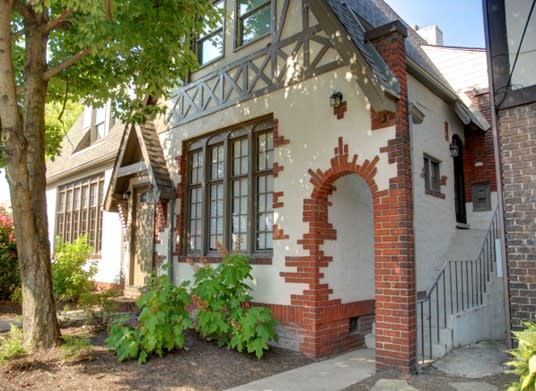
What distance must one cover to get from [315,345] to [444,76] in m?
8.38

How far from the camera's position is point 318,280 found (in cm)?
691

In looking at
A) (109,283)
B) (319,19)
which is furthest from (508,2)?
(109,283)

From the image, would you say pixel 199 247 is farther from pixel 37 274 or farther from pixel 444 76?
pixel 444 76

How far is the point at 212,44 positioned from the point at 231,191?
11.4 feet

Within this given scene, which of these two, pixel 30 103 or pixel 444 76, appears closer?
pixel 30 103

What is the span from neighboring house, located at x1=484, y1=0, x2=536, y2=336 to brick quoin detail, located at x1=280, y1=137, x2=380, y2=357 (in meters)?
2.14

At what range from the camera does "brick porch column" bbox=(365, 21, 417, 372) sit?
19.0ft

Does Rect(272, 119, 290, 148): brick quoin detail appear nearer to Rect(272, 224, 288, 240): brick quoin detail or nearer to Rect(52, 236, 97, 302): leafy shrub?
Rect(272, 224, 288, 240): brick quoin detail

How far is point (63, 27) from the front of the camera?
766 centimetres

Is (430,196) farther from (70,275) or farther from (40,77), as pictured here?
(70,275)

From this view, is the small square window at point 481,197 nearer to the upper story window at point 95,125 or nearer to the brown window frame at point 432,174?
the brown window frame at point 432,174

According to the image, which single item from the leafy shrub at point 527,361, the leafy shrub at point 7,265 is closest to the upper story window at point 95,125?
the leafy shrub at point 7,265

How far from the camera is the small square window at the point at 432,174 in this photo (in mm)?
8398

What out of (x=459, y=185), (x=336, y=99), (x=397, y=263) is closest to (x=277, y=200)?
(x=336, y=99)
